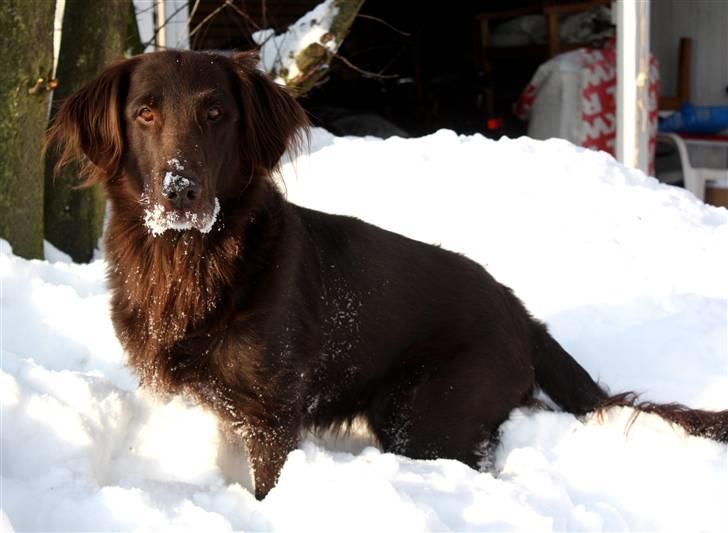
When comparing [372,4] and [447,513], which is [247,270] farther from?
[372,4]

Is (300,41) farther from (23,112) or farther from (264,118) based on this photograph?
(264,118)

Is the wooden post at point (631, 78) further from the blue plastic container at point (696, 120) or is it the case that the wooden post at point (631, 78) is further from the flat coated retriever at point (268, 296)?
the flat coated retriever at point (268, 296)

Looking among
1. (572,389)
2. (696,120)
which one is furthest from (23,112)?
(696,120)

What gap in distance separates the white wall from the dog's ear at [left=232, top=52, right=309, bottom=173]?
9.90 metres

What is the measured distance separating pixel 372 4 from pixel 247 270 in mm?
11598

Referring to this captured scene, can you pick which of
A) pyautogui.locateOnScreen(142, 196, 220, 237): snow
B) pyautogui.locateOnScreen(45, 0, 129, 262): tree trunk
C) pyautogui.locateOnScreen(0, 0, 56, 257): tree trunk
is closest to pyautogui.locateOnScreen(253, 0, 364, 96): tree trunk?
pyautogui.locateOnScreen(45, 0, 129, 262): tree trunk

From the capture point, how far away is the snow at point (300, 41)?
20.2 feet

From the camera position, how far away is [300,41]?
623 centimetres

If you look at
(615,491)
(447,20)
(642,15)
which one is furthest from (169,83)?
(447,20)

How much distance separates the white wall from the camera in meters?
11.1

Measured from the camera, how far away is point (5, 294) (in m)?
3.78

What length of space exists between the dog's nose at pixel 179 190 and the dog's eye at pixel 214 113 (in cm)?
31

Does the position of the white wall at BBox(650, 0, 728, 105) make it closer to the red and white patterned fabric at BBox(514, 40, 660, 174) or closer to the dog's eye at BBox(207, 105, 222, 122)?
the red and white patterned fabric at BBox(514, 40, 660, 174)

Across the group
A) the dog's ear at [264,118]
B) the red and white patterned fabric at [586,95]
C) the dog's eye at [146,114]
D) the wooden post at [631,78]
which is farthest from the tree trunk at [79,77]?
the red and white patterned fabric at [586,95]
